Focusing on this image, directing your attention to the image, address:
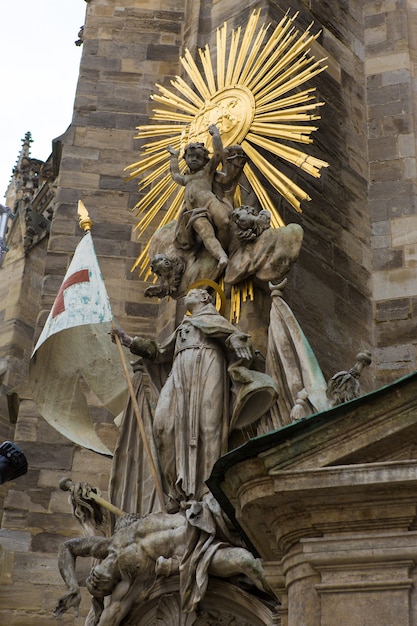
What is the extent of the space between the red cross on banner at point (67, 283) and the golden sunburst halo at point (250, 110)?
110 centimetres

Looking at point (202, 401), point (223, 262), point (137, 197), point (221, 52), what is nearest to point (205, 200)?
point (223, 262)

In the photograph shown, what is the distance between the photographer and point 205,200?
30.0 feet

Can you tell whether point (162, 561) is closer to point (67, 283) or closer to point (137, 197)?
point (67, 283)

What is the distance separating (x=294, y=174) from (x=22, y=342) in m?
4.72

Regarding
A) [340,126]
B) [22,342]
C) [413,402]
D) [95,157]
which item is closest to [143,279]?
[95,157]

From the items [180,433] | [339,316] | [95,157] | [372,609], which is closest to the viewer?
[372,609]

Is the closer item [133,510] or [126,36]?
[133,510]

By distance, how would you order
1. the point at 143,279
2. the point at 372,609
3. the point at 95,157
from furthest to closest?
the point at 95,157, the point at 143,279, the point at 372,609

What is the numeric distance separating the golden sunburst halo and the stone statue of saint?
165cm

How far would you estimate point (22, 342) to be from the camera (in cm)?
1401

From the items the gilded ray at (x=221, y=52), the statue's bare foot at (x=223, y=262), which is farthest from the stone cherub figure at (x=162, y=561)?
the gilded ray at (x=221, y=52)

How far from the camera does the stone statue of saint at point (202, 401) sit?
765 cm

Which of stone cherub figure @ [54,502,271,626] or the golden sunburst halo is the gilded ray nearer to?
the golden sunburst halo

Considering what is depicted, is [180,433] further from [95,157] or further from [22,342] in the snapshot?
[22,342]
